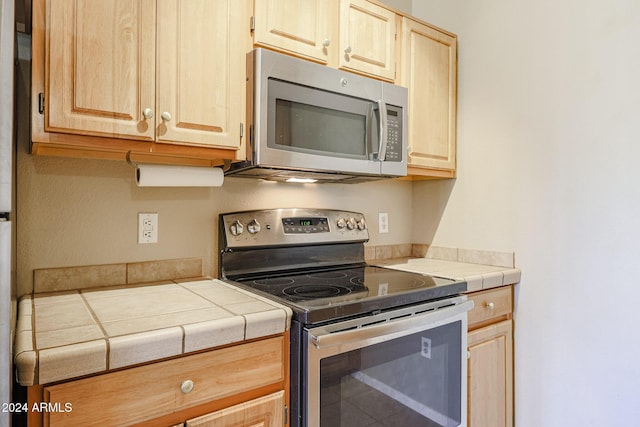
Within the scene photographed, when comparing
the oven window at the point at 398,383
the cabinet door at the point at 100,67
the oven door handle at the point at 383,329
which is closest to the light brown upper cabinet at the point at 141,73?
the cabinet door at the point at 100,67

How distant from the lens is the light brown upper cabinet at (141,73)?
1.03 metres

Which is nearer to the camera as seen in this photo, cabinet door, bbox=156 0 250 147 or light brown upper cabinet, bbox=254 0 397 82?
cabinet door, bbox=156 0 250 147

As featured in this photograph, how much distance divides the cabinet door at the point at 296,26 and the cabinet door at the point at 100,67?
14.4 inches

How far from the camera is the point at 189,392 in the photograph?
920 millimetres

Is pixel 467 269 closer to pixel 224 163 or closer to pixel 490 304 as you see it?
pixel 490 304

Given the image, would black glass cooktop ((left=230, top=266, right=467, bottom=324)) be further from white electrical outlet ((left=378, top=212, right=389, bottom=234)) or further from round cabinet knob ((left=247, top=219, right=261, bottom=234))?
white electrical outlet ((left=378, top=212, right=389, bottom=234))

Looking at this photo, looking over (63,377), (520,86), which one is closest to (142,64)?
(63,377)

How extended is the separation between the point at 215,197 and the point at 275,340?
2.41ft

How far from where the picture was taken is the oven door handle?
1.08 metres

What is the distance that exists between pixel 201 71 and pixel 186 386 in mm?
929

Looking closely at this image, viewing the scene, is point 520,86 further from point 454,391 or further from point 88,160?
point 88,160

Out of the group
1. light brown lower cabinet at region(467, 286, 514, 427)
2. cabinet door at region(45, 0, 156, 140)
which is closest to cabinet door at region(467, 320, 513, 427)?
light brown lower cabinet at region(467, 286, 514, 427)

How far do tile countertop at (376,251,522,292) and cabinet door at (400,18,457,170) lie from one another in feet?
1.61

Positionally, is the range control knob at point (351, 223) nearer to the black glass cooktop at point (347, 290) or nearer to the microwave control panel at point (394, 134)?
the black glass cooktop at point (347, 290)
